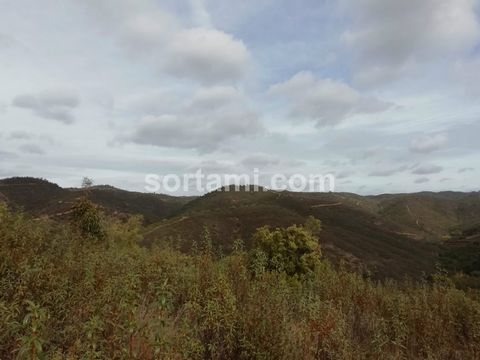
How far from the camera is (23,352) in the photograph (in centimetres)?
366

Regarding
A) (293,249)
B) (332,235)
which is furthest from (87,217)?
(332,235)

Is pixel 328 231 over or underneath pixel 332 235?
over

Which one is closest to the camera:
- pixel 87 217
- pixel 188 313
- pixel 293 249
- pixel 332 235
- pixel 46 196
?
pixel 188 313

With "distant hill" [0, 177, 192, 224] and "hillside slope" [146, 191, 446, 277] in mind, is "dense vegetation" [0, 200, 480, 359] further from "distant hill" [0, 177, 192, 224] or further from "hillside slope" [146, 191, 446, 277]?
"distant hill" [0, 177, 192, 224]

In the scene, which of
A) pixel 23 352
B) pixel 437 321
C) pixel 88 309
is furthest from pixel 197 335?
pixel 437 321

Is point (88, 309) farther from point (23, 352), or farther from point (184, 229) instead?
point (184, 229)

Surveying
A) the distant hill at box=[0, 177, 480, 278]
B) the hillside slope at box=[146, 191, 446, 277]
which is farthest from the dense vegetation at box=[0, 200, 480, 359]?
the hillside slope at box=[146, 191, 446, 277]

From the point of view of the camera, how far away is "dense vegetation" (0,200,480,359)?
461 cm

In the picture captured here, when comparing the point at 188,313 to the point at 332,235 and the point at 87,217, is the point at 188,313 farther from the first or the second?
the point at 332,235

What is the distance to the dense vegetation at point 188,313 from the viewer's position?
461 cm

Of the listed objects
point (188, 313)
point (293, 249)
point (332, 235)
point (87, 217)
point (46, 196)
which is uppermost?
point (46, 196)

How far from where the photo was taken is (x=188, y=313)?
6297mm

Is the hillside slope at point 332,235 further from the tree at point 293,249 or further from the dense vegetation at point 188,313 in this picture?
the dense vegetation at point 188,313

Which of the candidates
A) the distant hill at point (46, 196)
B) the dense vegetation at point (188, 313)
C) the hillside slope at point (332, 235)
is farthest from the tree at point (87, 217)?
the distant hill at point (46, 196)
